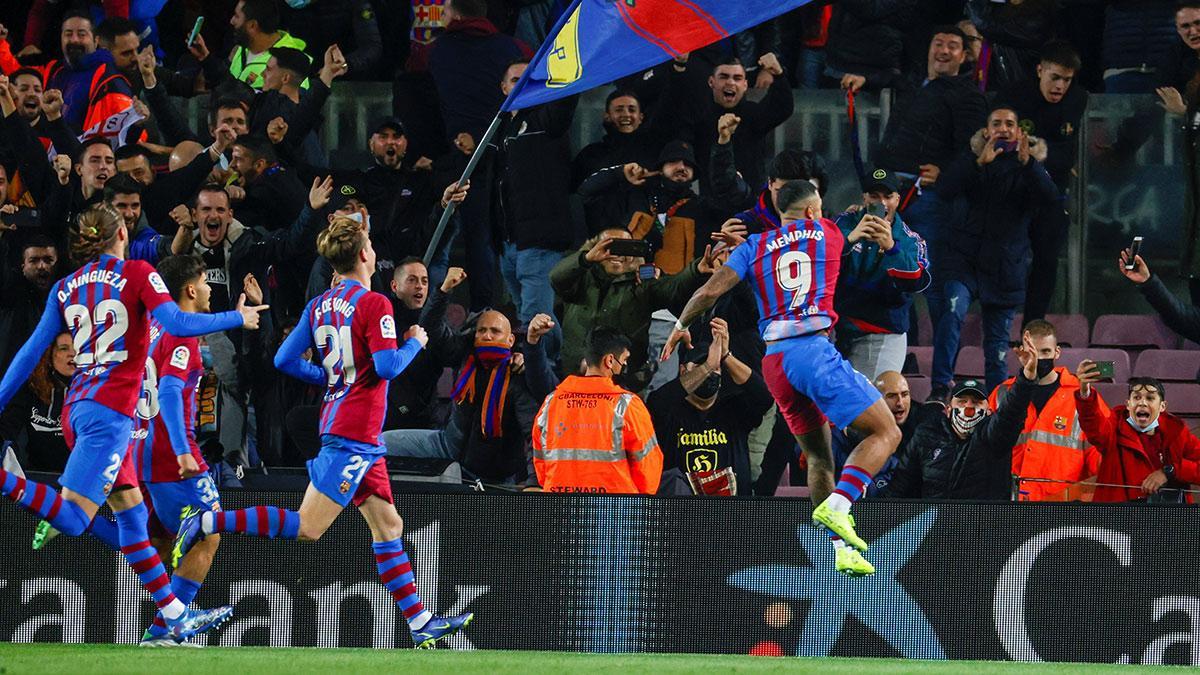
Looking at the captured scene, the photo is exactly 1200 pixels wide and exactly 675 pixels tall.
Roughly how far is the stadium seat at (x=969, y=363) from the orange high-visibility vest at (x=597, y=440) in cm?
422

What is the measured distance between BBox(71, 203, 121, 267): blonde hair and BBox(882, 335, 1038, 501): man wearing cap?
4563mm

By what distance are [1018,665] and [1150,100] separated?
6717 millimetres

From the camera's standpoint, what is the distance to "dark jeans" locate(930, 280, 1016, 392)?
1172 centimetres

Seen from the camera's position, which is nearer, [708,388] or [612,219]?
[708,388]

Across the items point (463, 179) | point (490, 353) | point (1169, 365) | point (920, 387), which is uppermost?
point (463, 179)

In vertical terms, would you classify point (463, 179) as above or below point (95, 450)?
above

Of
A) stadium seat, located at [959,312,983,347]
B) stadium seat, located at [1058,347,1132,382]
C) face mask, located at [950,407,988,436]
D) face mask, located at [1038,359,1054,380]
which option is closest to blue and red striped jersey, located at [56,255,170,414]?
face mask, located at [950,407,988,436]

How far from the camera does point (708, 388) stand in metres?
10.4

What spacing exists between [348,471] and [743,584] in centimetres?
196

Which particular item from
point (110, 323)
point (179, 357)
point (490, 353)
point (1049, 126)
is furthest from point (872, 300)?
point (110, 323)

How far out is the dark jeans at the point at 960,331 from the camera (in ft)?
38.4

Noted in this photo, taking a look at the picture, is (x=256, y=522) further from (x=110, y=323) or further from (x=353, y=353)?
(x=110, y=323)

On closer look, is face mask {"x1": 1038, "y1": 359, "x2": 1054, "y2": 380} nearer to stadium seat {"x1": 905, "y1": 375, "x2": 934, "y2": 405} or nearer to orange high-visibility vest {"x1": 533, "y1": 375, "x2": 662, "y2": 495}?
stadium seat {"x1": 905, "y1": 375, "x2": 934, "y2": 405}

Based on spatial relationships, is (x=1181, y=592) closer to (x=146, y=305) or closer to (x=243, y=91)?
(x=146, y=305)
